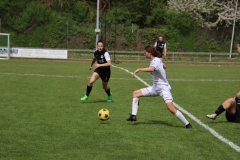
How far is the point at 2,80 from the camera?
16797 millimetres

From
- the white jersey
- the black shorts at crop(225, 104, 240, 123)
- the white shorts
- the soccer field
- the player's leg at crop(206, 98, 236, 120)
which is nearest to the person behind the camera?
the soccer field

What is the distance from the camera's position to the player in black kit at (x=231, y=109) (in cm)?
822

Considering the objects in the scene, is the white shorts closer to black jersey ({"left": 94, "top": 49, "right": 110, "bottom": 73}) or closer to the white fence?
black jersey ({"left": 94, "top": 49, "right": 110, "bottom": 73})

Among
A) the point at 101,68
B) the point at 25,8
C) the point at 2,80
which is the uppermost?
the point at 25,8

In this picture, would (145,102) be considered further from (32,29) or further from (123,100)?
(32,29)

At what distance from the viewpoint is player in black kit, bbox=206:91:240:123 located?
8219 millimetres

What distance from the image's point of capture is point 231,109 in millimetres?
8453

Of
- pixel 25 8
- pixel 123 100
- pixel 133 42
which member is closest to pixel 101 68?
pixel 123 100

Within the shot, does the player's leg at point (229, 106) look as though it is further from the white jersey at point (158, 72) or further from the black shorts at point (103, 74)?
the black shorts at point (103, 74)

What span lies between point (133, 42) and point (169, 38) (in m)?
3.66

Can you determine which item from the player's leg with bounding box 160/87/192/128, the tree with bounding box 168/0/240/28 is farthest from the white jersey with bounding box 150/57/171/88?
the tree with bounding box 168/0/240/28

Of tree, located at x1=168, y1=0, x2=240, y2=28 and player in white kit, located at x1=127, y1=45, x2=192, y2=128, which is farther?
tree, located at x1=168, y1=0, x2=240, y2=28

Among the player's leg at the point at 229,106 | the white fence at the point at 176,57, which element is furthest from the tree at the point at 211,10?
the player's leg at the point at 229,106

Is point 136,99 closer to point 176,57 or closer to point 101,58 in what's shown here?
point 101,58
